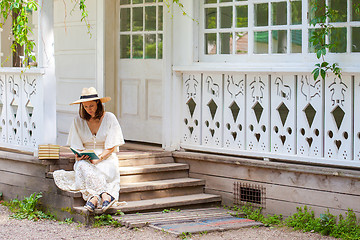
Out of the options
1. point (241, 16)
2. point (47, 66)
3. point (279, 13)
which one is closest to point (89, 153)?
point (47, 66)

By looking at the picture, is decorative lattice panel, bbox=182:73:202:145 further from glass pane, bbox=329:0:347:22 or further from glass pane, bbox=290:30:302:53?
glass pane, bbox=329:0:347:22

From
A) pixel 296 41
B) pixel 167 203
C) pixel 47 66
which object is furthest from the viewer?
pixel 47 66

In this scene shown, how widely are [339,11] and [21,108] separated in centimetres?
403

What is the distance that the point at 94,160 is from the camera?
7.54 meters

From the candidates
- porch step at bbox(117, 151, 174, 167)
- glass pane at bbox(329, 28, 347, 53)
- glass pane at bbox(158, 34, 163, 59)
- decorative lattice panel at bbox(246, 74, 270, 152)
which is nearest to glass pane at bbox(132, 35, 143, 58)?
glass pane at bbox(158, 34, 163, 59)

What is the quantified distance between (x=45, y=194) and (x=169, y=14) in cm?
277

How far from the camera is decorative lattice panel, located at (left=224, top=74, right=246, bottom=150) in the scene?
7.93m

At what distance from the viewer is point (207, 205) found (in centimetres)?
809

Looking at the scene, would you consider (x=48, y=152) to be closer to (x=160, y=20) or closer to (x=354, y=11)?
(x=160, y=20)

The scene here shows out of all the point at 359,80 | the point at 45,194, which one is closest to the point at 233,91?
the point at 359,80

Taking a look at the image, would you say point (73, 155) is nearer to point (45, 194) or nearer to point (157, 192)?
point (45, 194)

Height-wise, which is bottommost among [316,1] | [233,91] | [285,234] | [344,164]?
[285,234]

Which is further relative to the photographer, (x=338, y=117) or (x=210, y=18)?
(x=210, y=18)

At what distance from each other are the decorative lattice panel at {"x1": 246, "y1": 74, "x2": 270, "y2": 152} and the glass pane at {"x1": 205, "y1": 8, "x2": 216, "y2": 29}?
994 mm
